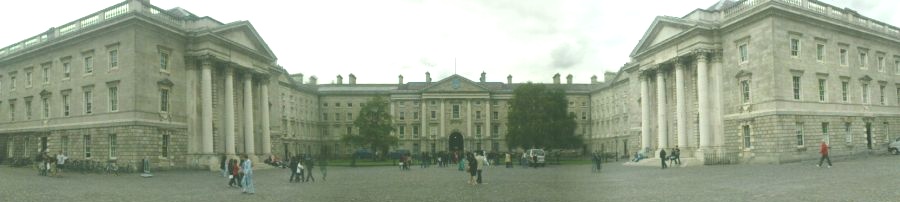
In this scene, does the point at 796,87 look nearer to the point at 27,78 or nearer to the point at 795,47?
the point at 795,47

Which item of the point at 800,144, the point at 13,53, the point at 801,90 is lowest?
the point at 800,144

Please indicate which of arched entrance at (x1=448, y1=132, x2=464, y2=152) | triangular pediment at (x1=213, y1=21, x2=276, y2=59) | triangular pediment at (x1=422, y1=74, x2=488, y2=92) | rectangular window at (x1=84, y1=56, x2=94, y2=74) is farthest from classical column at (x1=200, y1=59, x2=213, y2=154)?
arched entrance at (x1=448, y1=132, x2=464, y2=152)

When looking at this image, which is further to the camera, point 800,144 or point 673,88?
point 673,88

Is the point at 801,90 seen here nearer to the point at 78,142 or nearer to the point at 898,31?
the point at 898,31

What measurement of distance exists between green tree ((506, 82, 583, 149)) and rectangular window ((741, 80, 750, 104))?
3331 centimetres

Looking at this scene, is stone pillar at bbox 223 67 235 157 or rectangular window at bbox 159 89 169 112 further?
stone pillar at bbox 223 67 235 157

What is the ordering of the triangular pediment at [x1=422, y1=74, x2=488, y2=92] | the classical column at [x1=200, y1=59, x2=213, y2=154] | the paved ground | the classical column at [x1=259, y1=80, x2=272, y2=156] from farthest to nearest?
the triangular pediment at [x1=422, y1=74, x2=488, y2=92] < the classical column at [x1=259, y1=80, x2=272, y2=156] < the classical column at [x1=200, y1=59, x2=213, y2=154] < the paved ground

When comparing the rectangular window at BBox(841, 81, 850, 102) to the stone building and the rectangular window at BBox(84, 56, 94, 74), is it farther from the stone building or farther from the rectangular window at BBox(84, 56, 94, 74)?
the rectangular window at BBox(84, 56, 94, 74)

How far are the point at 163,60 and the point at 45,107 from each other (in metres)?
9.41

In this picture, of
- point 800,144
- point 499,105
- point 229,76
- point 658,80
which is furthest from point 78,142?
point 499,105

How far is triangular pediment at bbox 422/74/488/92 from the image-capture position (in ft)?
347

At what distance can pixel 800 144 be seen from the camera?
43125 millimetres

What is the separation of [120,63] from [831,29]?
42432mm

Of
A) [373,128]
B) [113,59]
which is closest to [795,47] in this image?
[113,59]
